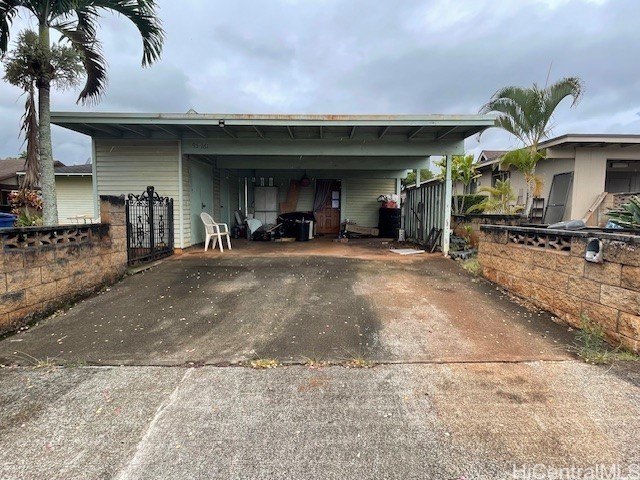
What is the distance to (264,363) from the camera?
9.07 ft

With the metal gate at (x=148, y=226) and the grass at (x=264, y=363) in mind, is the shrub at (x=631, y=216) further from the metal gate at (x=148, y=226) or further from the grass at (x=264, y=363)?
the metal gate at (x=148, y=226)

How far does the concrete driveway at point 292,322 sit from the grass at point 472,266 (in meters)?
0.23

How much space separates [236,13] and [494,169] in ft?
35.1

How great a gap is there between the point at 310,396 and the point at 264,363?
0.61 m

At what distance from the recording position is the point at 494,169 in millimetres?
13273

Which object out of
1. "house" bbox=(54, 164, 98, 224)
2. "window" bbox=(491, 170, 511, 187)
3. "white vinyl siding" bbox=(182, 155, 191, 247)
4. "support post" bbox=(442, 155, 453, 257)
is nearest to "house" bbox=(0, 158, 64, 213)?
"house" bbox=(54, 164, 98, 224)

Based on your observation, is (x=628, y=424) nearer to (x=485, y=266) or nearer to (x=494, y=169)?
(x=485, y=266)

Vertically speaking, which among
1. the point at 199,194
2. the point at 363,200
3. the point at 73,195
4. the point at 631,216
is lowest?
the point at 631,216

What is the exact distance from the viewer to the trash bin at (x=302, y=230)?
1069cm

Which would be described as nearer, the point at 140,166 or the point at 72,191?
the point at 140,166

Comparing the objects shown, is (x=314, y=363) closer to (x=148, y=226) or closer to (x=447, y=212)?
(x=148, y=226)

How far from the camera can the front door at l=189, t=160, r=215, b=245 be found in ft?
27.4

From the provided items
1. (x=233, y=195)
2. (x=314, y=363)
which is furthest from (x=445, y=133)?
(x=233, y=195)

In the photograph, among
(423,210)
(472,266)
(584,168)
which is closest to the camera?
(472,266)
